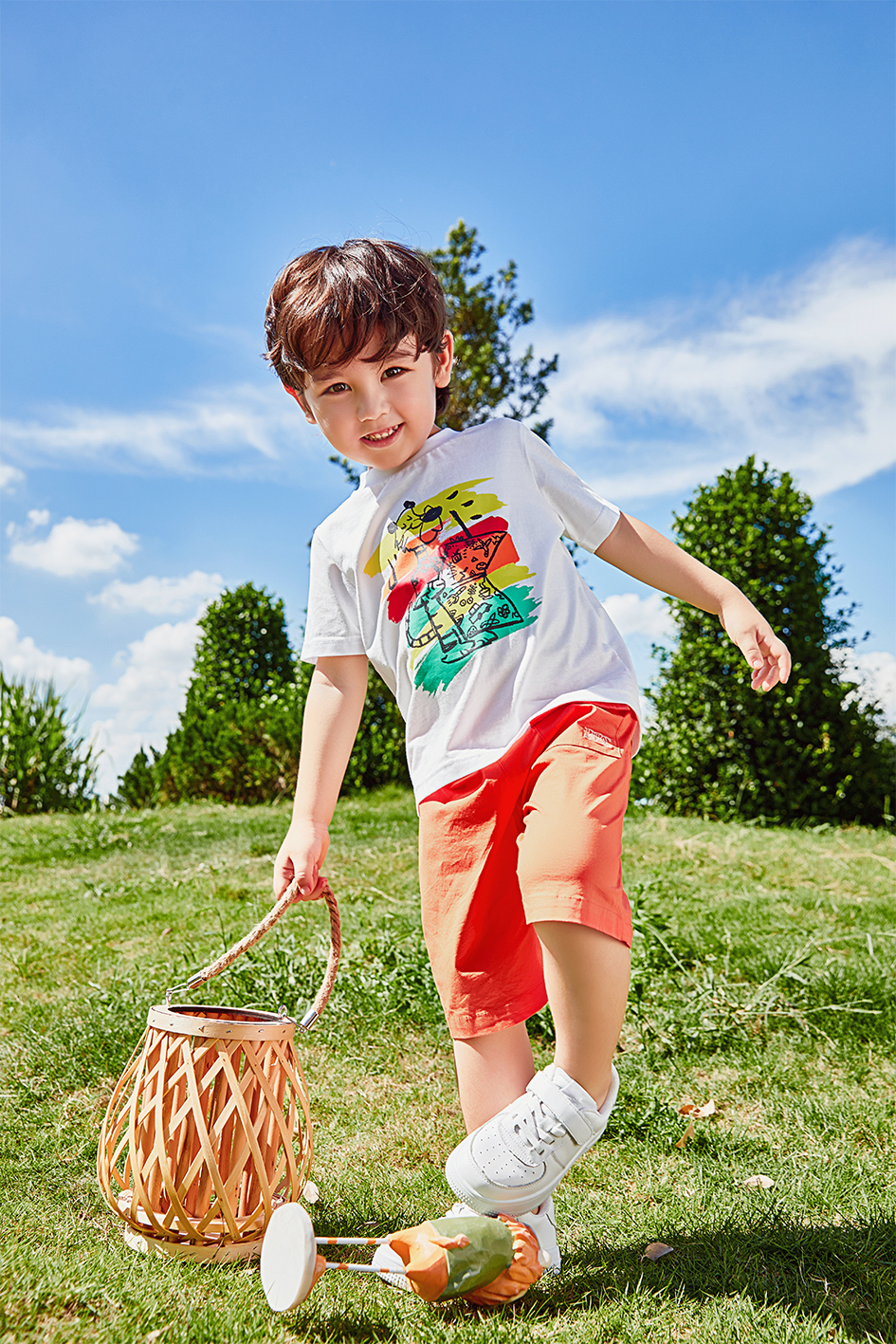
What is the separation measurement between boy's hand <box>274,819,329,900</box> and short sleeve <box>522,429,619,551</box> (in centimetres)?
85

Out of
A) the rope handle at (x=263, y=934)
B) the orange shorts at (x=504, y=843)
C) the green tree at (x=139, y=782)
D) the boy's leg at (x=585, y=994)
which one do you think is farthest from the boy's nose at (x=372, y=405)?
the green tree at (x=139, y=782)

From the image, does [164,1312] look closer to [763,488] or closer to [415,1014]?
[415,1014]

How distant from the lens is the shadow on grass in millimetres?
1742

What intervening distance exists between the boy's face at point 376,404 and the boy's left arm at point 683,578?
0.49 m

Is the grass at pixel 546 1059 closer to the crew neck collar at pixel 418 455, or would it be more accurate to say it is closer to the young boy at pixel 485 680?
the young boy at pixel 485 680

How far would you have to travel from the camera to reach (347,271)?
219 cm

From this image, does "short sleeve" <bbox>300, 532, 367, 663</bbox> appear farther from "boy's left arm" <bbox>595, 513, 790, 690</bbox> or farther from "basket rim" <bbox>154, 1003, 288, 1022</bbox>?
"basket rim" <bbox>154, 1003, 288, 1022</bbox>

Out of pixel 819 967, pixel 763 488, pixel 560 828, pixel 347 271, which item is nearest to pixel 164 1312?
pixel 560 828

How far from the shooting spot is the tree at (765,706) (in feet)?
24.9

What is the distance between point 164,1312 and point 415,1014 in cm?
163

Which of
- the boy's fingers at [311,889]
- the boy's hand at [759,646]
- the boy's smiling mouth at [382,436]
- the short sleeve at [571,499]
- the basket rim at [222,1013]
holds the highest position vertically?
the boy's smiling mouth at [382,436]

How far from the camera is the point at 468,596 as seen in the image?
205 centimetres

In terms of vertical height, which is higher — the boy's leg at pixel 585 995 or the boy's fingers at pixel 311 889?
the boy's fingers at pixel 311 889

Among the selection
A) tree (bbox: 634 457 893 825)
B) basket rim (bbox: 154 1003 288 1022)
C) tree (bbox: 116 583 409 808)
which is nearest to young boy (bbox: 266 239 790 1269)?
basket rim (bbox: 154 1003 288 1022)
